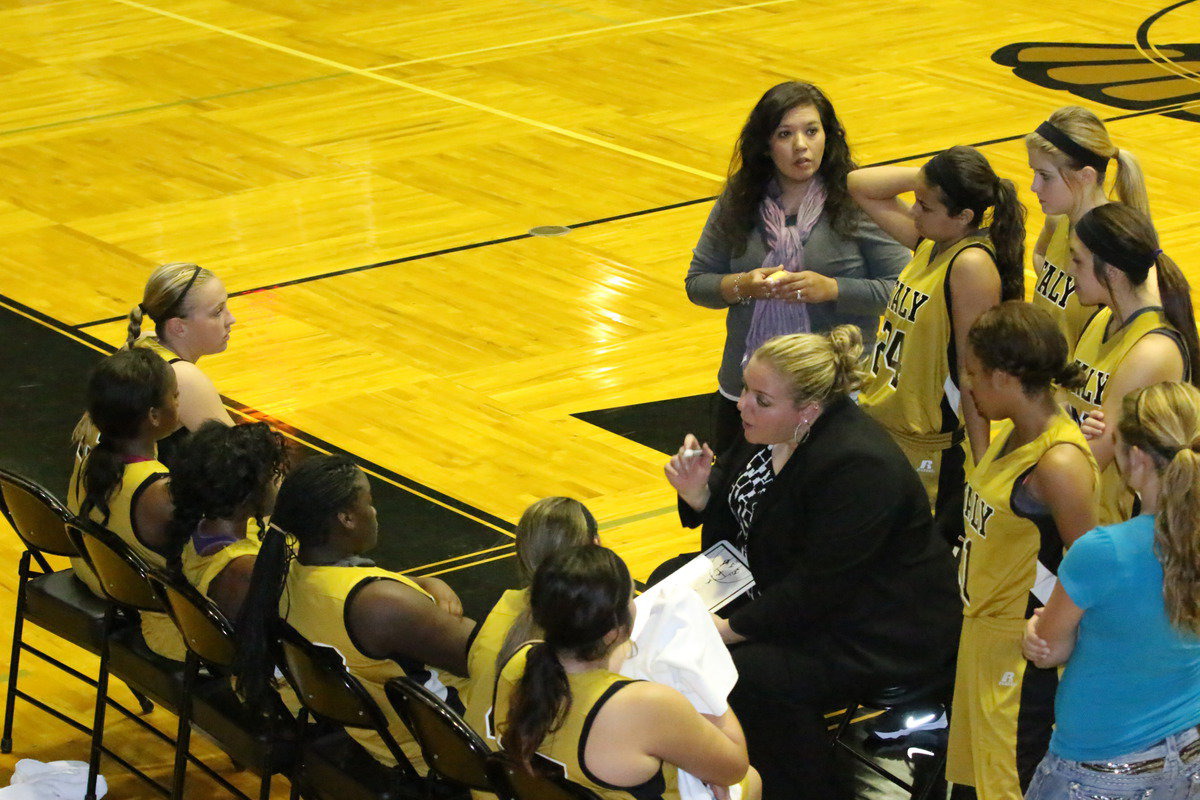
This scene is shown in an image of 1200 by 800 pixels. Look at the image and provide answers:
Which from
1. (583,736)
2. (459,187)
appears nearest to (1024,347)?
(583,736)

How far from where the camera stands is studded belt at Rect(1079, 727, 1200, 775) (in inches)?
126

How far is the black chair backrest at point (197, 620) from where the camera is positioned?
3.83 m

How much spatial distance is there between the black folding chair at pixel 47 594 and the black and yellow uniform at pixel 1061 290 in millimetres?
2598

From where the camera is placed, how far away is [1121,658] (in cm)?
315

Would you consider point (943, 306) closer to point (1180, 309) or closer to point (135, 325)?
point (1180, 309)

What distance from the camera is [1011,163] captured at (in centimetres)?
968

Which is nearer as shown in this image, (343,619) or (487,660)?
(487,660)

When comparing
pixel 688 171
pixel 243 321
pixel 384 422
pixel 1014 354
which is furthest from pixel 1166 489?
Answer: pixel 688 171

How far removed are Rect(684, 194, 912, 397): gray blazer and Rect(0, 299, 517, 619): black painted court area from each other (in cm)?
115

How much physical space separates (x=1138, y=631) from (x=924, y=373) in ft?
5.15

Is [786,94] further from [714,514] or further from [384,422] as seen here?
[384,422]

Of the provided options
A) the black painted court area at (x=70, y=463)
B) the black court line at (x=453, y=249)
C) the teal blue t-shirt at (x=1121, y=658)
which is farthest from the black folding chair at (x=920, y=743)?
the black court line at (x=453, y=249)

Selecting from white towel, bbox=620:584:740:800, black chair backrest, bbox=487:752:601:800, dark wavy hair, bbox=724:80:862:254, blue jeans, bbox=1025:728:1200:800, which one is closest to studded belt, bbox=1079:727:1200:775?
blue jeans, bbox=1025:728:1200:800

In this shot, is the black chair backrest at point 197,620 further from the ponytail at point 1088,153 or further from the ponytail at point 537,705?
the ponytail at point 1088,153
